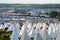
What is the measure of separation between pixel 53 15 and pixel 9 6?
35.5 metres

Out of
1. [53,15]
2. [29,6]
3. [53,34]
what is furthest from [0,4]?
[53,34]

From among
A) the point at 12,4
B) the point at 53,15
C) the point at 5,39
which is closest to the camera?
the point at 5,39

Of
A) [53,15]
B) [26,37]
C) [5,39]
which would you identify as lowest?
[53,15]

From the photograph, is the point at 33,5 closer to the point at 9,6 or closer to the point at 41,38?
the point at 9,6

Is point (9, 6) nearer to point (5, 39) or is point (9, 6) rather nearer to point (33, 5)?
point (33, 5)

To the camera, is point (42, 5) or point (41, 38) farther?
point (42, 5)

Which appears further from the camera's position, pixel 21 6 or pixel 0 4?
pixel 21 6

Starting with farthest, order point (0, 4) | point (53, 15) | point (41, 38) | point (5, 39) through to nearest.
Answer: point (0, 4) < point (53, 15) < point (5, 39) < point (41, 38)

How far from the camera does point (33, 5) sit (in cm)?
10588

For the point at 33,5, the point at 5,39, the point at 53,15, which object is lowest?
the point at 33,5

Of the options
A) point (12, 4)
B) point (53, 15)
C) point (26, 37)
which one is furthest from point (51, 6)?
point (26, 37)

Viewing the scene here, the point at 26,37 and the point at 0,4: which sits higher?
the point at 26,37

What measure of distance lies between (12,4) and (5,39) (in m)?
77.3

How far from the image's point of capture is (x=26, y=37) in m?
19.8
